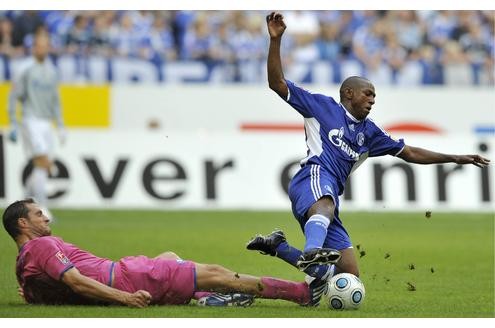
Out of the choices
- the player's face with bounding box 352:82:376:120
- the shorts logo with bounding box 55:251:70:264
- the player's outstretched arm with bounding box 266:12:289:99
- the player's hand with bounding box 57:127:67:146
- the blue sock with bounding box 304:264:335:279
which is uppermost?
the player's outstretched arm with bounding box 266:12:289:99

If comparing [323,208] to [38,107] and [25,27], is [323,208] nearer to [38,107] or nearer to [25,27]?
[38,107]

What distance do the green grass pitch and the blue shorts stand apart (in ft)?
0.87

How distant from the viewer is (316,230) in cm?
948

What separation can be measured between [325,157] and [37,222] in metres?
2.45

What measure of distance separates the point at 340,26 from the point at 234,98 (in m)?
3.70

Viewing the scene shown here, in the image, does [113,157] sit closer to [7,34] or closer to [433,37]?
[7,34]

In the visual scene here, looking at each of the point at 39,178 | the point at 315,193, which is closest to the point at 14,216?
the point at 315,193

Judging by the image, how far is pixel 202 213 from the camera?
20531 millimetres

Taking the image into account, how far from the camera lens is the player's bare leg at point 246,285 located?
962 cm

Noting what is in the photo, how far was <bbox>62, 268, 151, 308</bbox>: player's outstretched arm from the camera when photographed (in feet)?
30.3

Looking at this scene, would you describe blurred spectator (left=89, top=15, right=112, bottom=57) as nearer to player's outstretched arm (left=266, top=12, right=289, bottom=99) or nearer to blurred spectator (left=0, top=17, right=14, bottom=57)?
blurred spectator (left=0, top=17, right=14, bottom=57)

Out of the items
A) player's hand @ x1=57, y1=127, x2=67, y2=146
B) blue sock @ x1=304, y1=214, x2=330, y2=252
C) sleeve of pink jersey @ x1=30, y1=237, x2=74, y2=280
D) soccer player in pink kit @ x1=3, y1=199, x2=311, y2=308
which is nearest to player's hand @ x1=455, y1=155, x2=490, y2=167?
blue sock @ x1=304, y1=214, x2=330, y2=252

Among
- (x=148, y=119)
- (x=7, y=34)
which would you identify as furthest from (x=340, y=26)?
(x=7, y=34)

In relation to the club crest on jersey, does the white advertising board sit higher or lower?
lower
